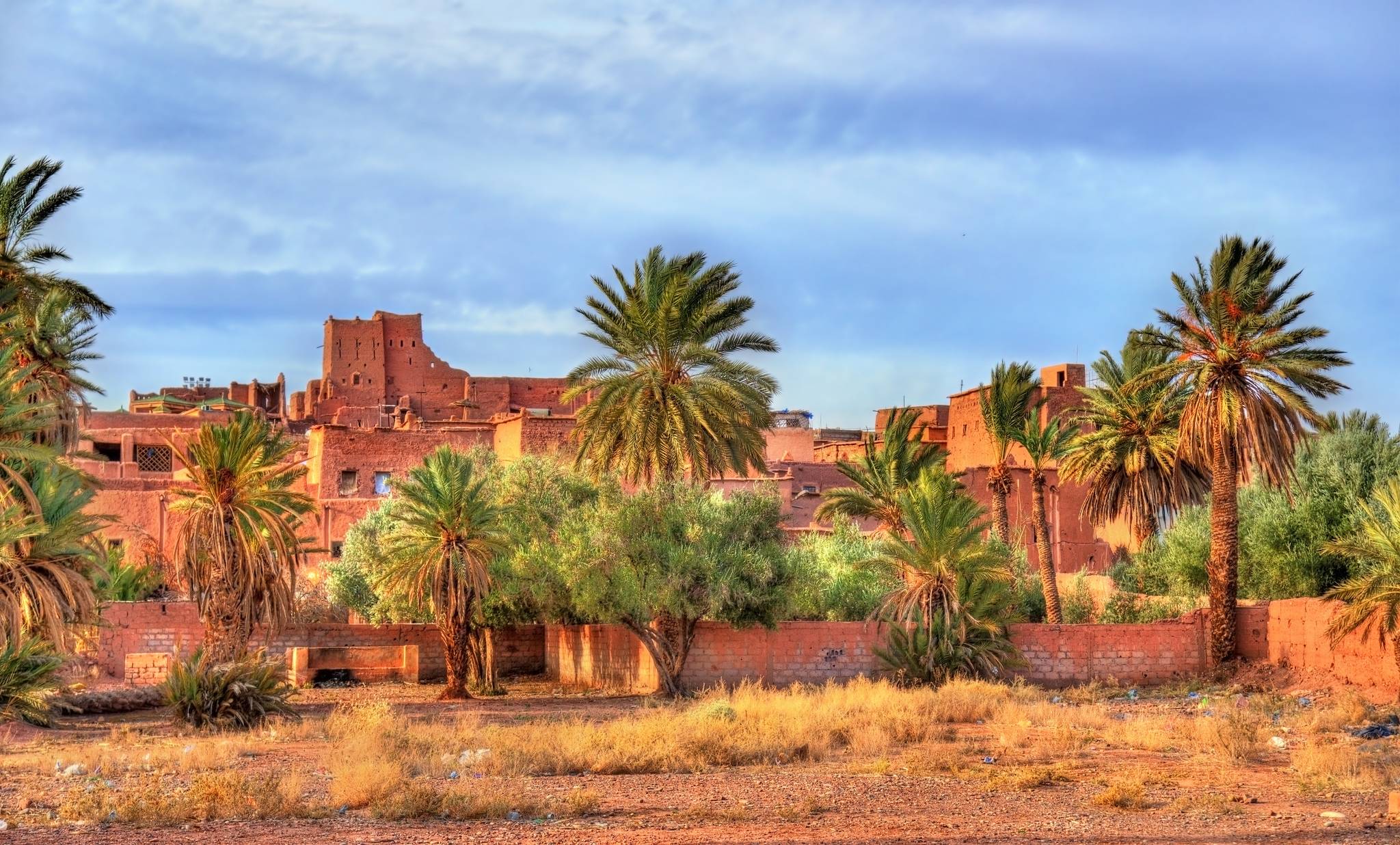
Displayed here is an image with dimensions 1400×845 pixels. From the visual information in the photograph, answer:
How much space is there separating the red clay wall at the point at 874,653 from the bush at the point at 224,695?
385 inches

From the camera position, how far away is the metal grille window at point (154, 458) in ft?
197

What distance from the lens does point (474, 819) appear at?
553 inches

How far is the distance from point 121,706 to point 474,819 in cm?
1555

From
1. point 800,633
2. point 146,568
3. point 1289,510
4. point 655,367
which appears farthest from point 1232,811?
point 146,568

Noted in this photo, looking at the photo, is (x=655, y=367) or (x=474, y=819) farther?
(x=655, y=367)

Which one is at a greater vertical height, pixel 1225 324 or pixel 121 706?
pixel 1225 324

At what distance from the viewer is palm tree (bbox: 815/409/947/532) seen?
3884cm

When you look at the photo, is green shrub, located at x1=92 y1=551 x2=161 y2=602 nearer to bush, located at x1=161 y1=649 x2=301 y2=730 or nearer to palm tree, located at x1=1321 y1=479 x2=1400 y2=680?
bush, located at x1=161 y1=649 x2=301 y2=730

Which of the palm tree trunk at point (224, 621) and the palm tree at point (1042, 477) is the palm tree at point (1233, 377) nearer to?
the palm tree at point (1042, 477)

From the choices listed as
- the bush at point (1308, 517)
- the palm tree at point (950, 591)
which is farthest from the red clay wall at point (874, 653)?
the bush at point (1308, 517)

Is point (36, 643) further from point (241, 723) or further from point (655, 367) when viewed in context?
point (655, 367)

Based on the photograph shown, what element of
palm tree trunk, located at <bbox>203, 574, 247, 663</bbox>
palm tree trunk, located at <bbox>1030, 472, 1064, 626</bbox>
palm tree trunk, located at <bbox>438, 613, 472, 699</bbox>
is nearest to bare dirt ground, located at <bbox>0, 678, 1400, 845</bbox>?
palm tree trunk, located at <bbox>203, 574, 247, 663</bbox>

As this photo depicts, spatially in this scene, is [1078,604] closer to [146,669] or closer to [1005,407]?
[1005,407]

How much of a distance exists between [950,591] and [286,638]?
14.8m
